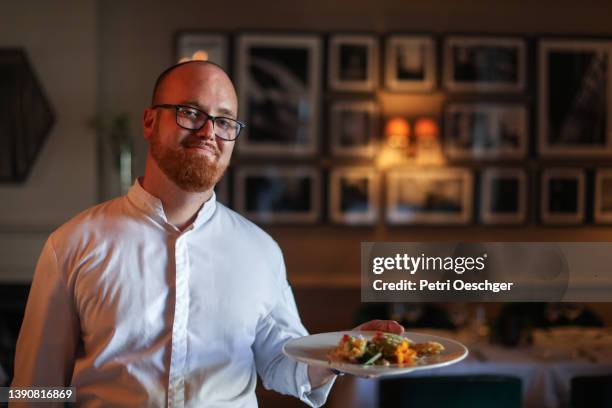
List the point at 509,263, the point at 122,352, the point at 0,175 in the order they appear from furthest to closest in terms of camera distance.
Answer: the point at 0,175
the point at 509,263
the point at 122,352

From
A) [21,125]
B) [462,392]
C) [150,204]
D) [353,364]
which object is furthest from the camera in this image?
[21,125]

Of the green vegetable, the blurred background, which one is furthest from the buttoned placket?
the blurred background

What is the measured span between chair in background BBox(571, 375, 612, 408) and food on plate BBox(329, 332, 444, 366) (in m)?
0.90

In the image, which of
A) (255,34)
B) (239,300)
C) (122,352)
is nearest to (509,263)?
(239,300)

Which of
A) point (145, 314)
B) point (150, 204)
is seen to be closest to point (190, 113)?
point (150, 204)

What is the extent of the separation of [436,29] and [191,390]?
7.08 ft

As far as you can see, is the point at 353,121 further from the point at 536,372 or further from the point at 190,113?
the point at 190,113

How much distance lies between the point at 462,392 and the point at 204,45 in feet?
5.72

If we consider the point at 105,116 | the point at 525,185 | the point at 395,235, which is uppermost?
the point at 105,116

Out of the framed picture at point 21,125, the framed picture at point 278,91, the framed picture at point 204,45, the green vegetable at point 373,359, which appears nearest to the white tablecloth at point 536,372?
the green vegetable at point 373,359

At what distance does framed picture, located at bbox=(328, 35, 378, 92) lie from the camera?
2.61 metres

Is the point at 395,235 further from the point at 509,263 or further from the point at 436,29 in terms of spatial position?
the point at 509,263

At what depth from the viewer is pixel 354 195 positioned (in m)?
2.65

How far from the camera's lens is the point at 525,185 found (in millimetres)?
2666
